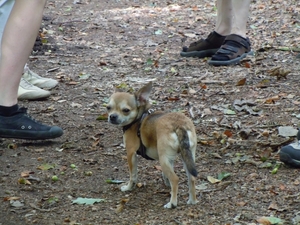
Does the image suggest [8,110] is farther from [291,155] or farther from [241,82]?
[241,82]

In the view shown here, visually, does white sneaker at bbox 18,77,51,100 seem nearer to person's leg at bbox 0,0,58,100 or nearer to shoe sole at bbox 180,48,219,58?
person's leg at bbox 0,0,58,100

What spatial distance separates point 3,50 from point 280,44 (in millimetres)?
4565

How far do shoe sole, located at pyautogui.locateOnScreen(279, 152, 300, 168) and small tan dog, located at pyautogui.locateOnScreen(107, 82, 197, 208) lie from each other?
32.4 inches

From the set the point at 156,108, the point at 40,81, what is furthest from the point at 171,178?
the point at 40,81

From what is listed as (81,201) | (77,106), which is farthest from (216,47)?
(81,201)

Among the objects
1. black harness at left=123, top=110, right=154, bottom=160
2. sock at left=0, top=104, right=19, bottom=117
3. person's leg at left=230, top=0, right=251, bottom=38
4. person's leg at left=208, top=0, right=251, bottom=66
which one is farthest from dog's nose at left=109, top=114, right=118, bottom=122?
person's leg at left=230, top=0, right=251, bottom=38

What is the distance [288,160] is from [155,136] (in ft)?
3.37

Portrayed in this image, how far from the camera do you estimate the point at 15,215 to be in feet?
11.5

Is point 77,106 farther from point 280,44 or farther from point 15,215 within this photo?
point 280,44

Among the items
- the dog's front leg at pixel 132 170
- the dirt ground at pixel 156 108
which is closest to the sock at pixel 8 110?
the dirt ground at pixel 156 108

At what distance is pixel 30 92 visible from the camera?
5824 millimetres

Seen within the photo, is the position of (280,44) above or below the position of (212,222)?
below

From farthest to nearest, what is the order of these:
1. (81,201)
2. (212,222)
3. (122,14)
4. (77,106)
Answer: (122,14), (77,106), (81,201), (212,222)

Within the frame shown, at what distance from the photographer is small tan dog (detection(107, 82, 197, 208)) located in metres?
3.48
